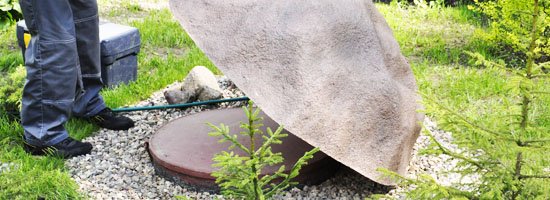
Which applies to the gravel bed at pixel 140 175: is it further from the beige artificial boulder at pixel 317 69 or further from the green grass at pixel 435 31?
the green grass at pixel 435 31

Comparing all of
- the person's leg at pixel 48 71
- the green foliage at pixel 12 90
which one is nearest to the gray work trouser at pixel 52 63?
the person's leg at pixel 48 71

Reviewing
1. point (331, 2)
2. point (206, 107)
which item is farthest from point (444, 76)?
point (331, 2)

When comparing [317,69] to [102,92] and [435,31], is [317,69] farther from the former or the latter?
[435,31]

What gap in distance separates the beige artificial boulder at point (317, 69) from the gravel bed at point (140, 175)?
1.30ft

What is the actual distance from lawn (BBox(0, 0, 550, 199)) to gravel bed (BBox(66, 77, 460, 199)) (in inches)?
5.4

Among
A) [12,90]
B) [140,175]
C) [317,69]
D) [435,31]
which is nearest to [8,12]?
[12,90]

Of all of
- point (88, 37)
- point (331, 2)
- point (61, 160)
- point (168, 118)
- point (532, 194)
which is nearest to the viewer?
point (532, 194)

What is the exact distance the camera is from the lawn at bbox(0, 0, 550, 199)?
12.4 ft

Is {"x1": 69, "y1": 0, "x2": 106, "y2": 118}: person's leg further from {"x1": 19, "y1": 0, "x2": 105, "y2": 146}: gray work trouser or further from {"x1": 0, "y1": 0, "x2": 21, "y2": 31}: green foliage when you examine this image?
{"x1": 0, "y1": 0, "x2": 21, "y2": 31}: green foliage

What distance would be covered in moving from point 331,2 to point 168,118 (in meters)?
1.78

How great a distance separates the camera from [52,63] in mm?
4035

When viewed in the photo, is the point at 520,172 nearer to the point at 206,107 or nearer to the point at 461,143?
the point at 461,143

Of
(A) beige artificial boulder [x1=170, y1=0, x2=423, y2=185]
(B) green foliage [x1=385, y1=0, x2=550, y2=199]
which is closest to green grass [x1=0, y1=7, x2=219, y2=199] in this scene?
(A) beige artificial boulder [x1=170, y1=0, x2=423, y2=185]

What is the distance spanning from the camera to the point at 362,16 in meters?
3.61
